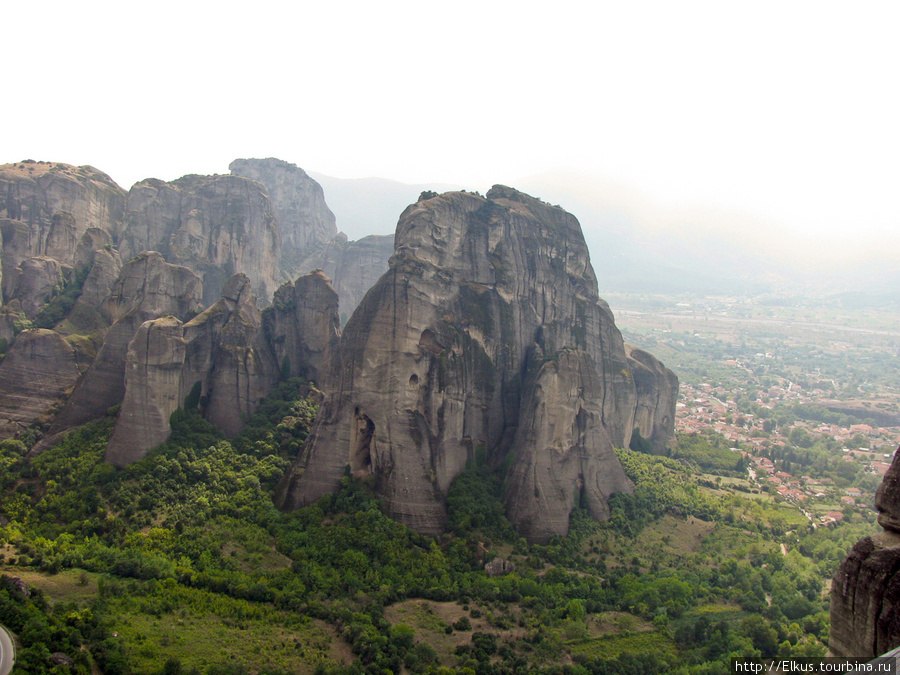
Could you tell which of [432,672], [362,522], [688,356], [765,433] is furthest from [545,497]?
[688,356]

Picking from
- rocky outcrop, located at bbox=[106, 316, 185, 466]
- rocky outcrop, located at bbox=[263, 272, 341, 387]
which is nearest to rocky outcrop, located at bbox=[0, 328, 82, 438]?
rocky outcrop, located at bbox=[106, 316, 185, 466]

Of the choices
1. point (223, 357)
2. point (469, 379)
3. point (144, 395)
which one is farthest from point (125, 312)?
point (469, 379)

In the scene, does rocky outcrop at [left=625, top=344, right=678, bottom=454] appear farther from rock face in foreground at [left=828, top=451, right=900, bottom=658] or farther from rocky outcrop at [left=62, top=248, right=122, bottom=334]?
rocky outcrop at [left=62, top=248, right=122, bottom=334]

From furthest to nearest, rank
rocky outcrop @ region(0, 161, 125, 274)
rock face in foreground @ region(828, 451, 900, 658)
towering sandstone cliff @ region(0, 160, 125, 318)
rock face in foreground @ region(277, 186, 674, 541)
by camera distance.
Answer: rocky outcrop @ region(0, 161, 125, 274) < towering sandstone cliff @ region(0, 160, 125, 318) < rock face in foreground @ region(277, 186, 674, 541) < rock face in foreground @ region(828, 451, 900, 658)

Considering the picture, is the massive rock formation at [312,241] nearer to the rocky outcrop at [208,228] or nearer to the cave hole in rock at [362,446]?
the rocky outcrop at [208,228]

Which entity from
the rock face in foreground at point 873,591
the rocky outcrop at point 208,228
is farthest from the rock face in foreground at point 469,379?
the rocky outcrop at point 208,228
